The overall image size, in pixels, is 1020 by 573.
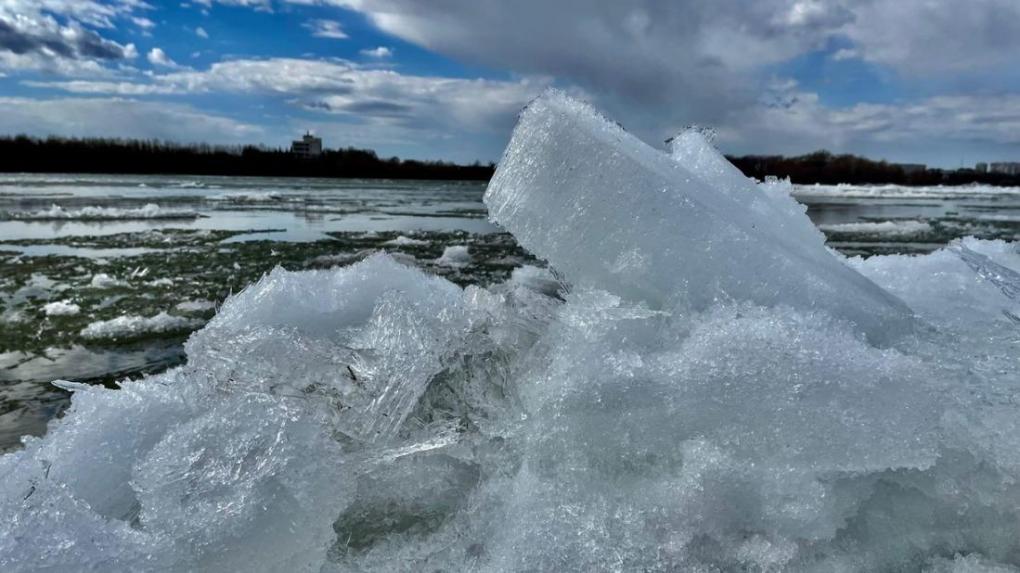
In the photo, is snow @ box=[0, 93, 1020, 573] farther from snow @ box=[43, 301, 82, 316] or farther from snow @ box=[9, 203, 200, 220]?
snow @ box=[9, 203, 200, 220]

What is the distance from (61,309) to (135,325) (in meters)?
1.17

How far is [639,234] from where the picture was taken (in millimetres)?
1816

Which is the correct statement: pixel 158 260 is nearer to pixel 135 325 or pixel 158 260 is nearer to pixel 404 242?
pixel 404 242

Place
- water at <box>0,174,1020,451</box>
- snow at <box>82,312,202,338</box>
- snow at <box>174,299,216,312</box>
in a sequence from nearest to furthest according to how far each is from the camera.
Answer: water at <box>0,174,1020,451</box> → snow at <box>82,312,202,338</box> → snow at <box>174,299,216,312</box>

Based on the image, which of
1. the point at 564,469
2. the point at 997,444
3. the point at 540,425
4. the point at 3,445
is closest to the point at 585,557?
the point at 564,469

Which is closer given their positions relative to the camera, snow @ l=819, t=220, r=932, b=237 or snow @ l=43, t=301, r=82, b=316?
snow @ l=43, t=301, r=82, b=316

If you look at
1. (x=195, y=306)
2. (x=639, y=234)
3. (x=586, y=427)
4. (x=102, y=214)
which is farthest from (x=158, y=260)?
(x=102, y=214)

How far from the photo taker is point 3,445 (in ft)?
10.5

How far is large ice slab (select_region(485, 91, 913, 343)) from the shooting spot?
1.79 meters

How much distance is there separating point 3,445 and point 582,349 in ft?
10.5

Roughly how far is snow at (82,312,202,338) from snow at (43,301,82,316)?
557 millimetres

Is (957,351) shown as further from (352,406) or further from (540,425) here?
(352,406)

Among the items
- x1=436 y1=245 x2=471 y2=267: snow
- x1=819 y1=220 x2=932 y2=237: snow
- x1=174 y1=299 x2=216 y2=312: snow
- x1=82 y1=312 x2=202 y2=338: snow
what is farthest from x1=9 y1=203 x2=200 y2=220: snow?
x1=819 y1=220 x2=932 y2=237: snow

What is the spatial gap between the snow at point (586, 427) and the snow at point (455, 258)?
6.86 meters
